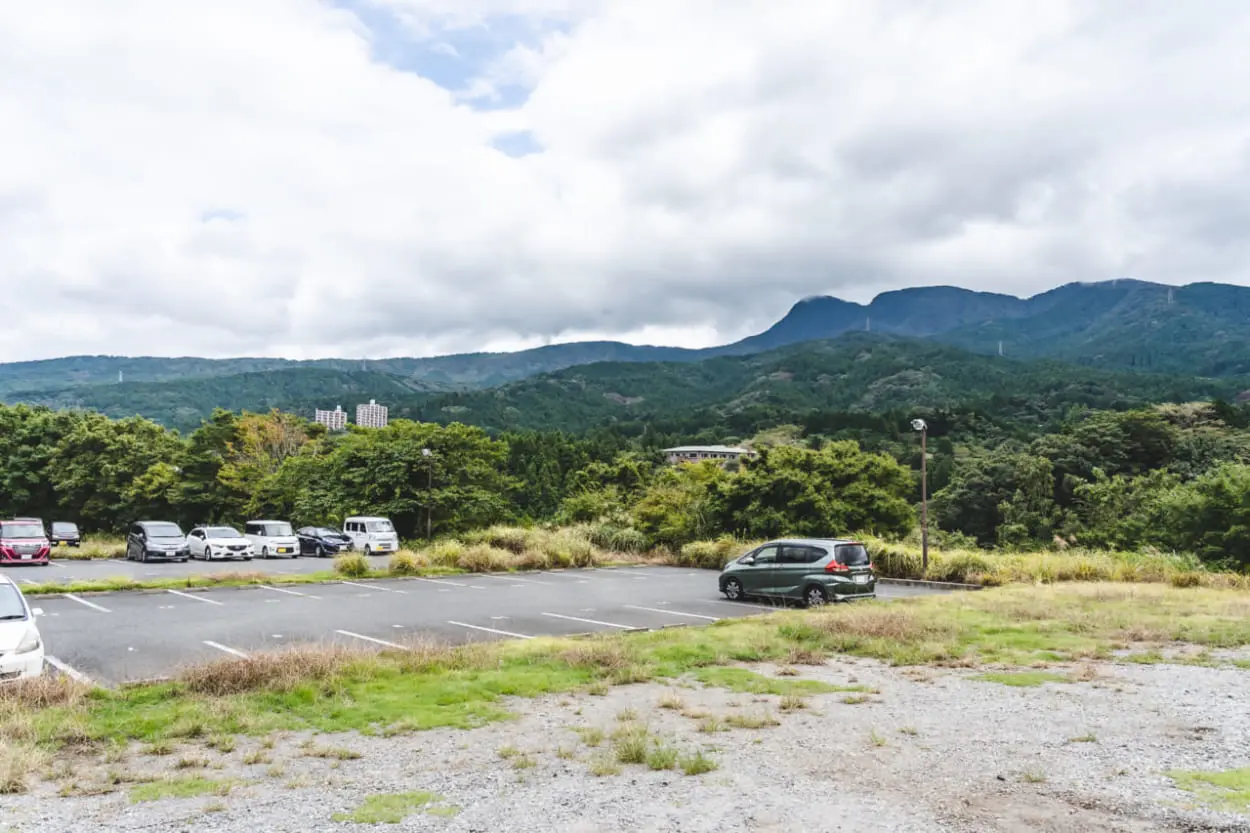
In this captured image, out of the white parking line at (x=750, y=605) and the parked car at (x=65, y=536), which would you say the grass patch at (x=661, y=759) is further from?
the parked car at (x=65, y=536)

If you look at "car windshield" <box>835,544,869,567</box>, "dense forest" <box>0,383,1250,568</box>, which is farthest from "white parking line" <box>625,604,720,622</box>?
"dense forest" <box>0,383,1250,568</box>

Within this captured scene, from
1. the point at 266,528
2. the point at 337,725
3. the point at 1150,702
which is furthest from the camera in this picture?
the point at 266,528

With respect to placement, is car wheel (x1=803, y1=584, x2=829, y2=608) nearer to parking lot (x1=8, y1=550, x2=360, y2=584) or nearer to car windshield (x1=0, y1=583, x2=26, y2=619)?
car windshield (x1=0, y1=583, x2=26, y2=619)

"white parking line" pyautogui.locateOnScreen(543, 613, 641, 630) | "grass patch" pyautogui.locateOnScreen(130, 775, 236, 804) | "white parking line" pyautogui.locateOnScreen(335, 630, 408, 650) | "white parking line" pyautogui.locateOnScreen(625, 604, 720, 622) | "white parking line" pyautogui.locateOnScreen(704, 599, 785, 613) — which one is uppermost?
"grass patch" pyautogui.locateOnScreen(130, 775, 236, 804)

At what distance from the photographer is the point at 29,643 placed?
9.03 metres

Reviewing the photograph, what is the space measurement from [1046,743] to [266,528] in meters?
34.3

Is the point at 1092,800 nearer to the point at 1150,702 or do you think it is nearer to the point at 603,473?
the point at 1150,702

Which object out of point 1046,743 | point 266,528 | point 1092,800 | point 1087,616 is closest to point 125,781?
point 1092,800

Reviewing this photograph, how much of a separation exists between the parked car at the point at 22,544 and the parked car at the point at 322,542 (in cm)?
960

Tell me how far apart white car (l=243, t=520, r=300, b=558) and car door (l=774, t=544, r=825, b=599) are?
2376 centimetres

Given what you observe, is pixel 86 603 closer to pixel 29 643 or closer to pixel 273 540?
pixel 29 643

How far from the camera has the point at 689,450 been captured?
445 ft

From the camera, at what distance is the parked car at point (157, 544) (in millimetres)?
31141

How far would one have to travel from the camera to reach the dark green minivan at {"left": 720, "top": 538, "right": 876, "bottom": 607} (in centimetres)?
1767
